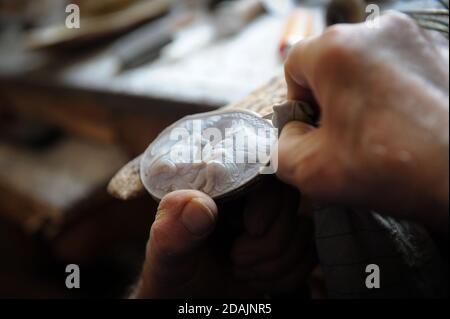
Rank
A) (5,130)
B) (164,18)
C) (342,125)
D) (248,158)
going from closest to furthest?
(342,125), (248,158), (164,18), (5,130)

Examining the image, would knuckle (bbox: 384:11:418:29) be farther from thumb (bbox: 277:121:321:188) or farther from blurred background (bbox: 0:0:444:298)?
blurred background (bbox: 0:0:444:298)

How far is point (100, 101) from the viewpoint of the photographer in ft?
3.06

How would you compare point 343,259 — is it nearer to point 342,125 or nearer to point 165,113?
point 342,125

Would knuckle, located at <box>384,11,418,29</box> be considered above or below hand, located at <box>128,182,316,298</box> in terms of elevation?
above

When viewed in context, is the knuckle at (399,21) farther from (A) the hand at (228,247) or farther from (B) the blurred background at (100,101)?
(B) the blurred background at (100,101)

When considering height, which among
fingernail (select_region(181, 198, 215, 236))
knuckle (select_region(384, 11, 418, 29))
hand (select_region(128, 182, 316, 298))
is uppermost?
knuckle (select_region(384, 11, 418, 29))

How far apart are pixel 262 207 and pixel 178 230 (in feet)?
0.31

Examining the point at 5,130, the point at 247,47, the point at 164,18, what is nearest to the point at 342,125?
the point at 247,47

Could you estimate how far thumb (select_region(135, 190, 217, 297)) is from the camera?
0.34 meters

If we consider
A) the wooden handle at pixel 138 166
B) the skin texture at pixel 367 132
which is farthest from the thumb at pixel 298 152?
the wooden handle at pixel 138 166

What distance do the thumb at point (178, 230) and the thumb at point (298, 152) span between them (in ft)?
0.23

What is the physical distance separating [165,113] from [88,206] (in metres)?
0.31

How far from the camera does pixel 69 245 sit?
103 centimetres

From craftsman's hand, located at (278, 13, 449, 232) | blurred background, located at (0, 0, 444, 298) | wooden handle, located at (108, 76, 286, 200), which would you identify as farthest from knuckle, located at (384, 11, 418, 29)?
blurred background, located at (0, 0, 444, 298)
